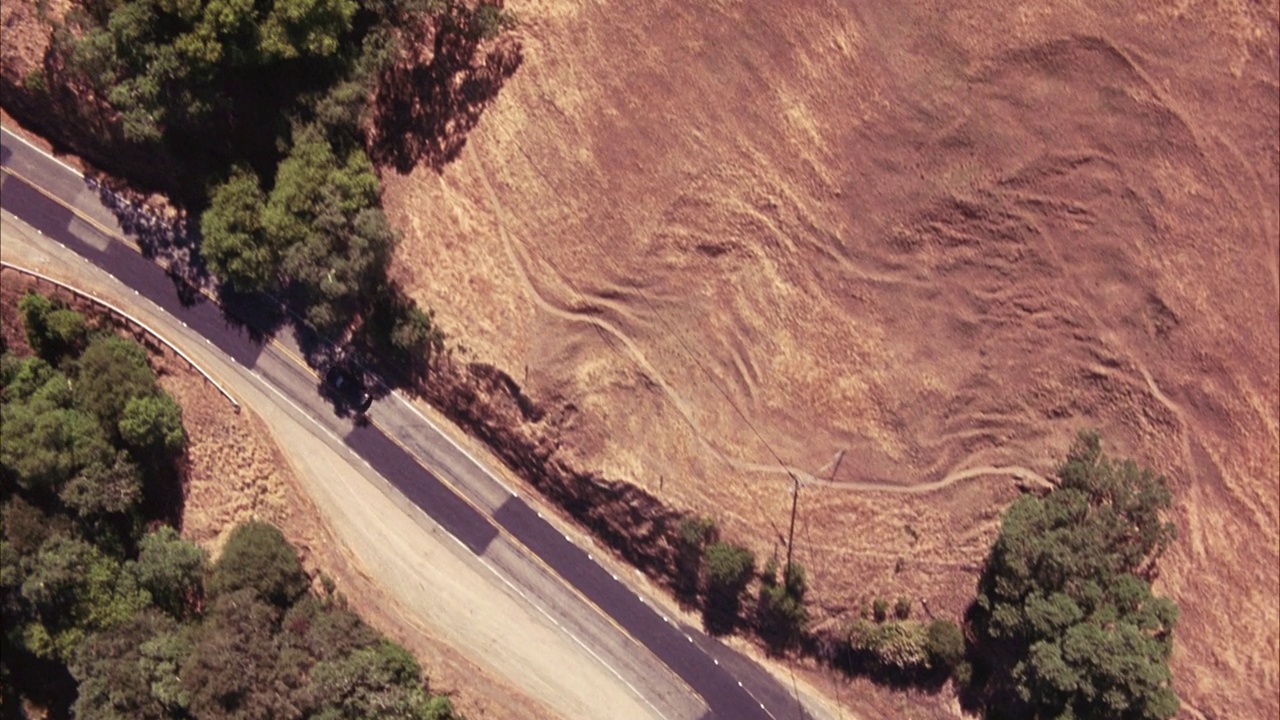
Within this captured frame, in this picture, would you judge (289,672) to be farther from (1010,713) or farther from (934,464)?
(1010,713)

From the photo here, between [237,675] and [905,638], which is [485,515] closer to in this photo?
[237,675]

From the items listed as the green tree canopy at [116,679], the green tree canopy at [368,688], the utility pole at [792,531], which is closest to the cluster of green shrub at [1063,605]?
the utility pole at [792,531]

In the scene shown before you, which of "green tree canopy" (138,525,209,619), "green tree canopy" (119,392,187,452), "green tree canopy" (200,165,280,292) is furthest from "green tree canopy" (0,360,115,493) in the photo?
"green tree canopy" (200,165,280,292)

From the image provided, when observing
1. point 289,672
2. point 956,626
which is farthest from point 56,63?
point 956,626

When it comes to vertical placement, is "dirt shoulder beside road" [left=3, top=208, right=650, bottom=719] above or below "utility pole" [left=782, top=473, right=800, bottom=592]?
below

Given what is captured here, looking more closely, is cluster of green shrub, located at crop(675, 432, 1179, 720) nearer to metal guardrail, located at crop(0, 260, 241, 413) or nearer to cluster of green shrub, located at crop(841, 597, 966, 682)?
cluster of green shrub, located at crop(841, 597, 966, 682)

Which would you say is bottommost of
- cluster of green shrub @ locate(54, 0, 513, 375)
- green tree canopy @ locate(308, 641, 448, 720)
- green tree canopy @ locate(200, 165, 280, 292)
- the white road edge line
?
green tree canopy @ locate(308, 641, 448, 720)

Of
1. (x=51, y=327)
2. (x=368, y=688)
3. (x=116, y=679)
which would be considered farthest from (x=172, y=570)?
(x=51, y=327)
